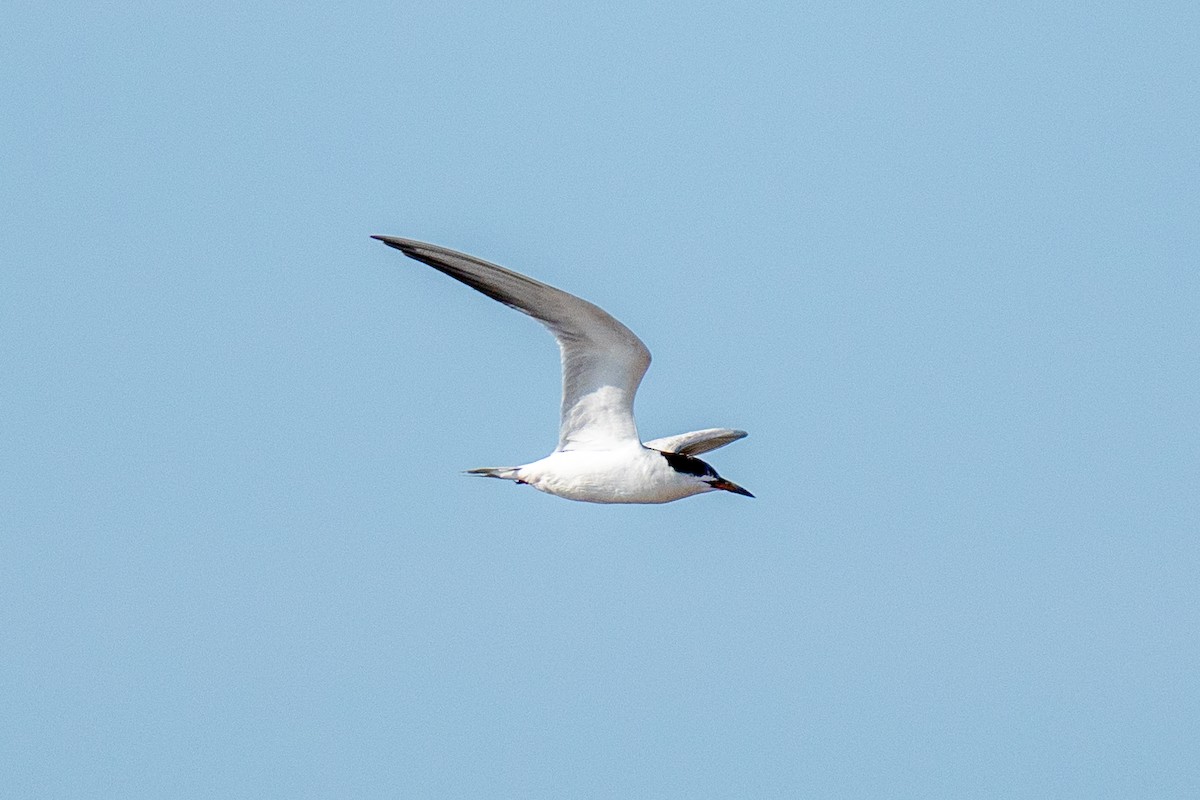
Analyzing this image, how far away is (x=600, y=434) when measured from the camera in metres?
17.3

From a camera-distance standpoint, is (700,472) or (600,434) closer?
(600,434)

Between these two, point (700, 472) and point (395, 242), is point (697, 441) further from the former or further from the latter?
point (395, 242)

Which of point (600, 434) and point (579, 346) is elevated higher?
point (579, 346)

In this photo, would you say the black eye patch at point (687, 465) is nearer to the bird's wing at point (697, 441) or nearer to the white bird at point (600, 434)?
the white bird at point (600, 434)

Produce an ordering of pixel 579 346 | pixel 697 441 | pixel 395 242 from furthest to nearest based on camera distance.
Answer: pixel 697 441, pixel 579 346, pixel 395 242

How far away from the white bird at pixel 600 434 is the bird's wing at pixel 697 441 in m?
1.34

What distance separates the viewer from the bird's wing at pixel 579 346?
15664mm

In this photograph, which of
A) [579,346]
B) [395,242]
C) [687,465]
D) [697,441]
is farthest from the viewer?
[697,441]

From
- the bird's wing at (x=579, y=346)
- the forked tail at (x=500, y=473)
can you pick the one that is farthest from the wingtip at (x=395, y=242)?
the forked tail at (x=500, y=473)

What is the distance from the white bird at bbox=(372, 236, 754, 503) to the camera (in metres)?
16.5

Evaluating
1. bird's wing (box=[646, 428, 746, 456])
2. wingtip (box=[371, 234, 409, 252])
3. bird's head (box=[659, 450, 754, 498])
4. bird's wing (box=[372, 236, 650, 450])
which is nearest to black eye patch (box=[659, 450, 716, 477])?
bird's head (box=[659, 450, 754, 498])

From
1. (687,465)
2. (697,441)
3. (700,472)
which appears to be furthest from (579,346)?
(697,441)

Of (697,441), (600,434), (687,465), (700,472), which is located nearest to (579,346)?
(600,434)

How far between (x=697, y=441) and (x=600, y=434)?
239 centimetres
